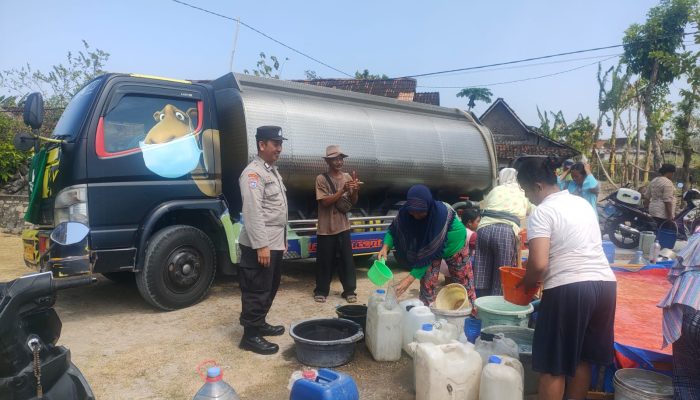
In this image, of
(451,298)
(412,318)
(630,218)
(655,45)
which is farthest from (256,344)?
(655,45)

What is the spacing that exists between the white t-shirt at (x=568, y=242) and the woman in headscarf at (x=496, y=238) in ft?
5.82

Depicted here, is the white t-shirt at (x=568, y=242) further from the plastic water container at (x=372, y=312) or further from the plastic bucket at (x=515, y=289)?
the plastic water container at (x=372, y=312)

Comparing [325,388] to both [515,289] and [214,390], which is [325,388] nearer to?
[214,390]

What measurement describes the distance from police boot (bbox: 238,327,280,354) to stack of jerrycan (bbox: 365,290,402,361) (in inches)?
33.7

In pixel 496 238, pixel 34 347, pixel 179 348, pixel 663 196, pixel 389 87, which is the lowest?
pixel 179 348

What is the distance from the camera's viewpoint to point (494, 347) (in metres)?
2.96

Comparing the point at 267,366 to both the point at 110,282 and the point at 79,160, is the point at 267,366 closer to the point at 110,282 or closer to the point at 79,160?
the point at 79,160

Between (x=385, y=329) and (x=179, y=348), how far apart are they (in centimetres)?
180

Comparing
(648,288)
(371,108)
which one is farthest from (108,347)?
(648,288)

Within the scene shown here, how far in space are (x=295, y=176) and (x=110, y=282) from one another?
2.86 meters

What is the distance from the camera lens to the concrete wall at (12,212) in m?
9.97

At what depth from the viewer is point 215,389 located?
2297mm

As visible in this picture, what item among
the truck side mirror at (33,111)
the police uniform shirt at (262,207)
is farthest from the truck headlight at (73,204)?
the police uniform shirt at (262,207)

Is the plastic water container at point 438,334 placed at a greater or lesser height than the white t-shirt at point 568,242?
lesser
